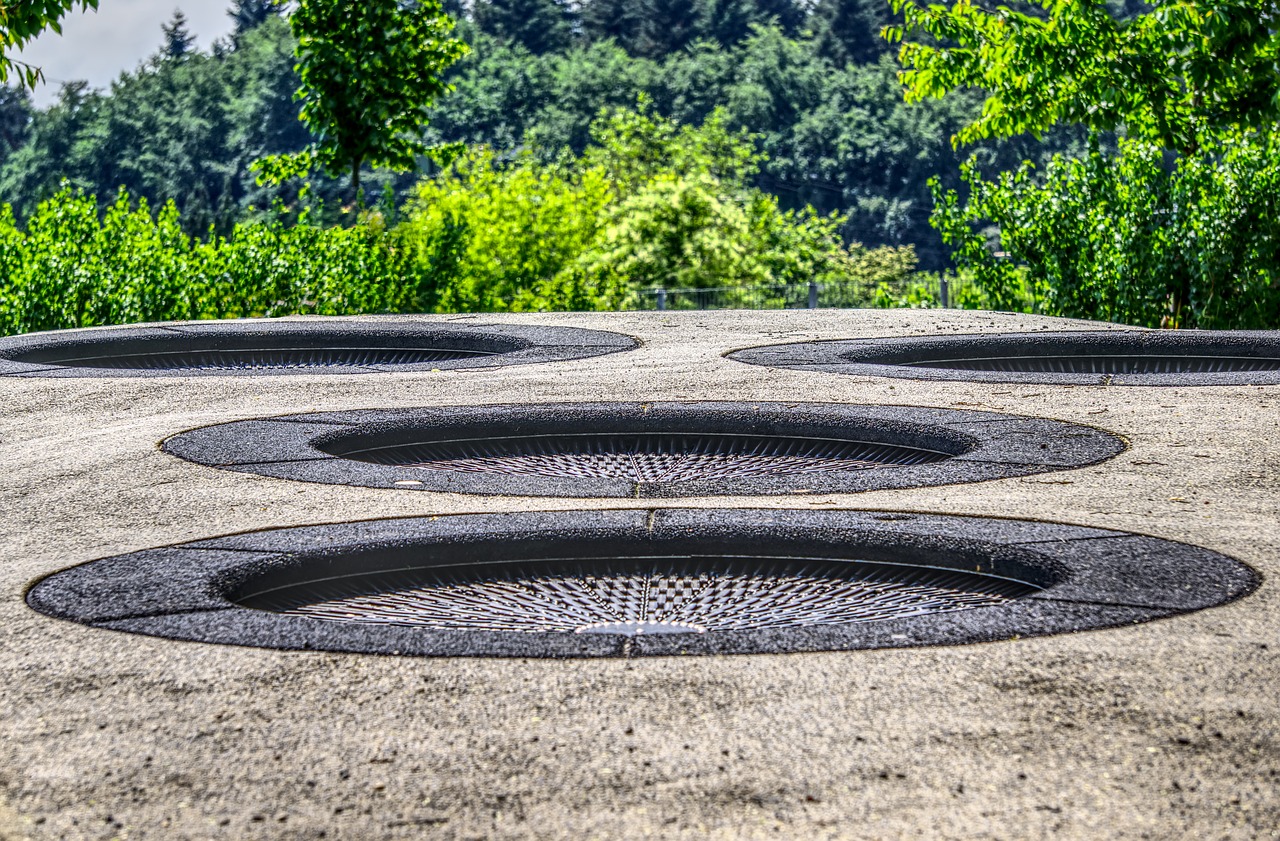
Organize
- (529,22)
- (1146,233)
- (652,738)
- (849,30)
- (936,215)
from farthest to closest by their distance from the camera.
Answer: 1. (529,22)
2. (849,30)
3. (936,215)
4. (1146,233)
5. (652,738)

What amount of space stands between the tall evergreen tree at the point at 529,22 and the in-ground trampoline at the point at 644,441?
7072 cm

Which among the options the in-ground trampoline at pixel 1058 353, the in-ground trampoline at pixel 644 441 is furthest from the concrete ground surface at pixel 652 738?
the in-ground trampoline at pixel 1058 353

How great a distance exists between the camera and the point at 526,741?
7.90 feet

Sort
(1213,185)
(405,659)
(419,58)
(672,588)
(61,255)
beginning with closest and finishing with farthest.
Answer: (405,659) < (672,588) < (1213,185) < (61,255) < (419,58)

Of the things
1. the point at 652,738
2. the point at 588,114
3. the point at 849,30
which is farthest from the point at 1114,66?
the point at 849,30

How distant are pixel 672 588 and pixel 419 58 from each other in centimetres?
1110

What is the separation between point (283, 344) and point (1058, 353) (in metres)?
4.86

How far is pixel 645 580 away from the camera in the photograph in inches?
152

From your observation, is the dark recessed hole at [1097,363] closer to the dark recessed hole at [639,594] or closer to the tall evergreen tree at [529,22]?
the dark recessed hole at [639,594]

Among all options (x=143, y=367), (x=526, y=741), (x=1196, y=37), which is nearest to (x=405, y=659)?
(x=526, y=741)

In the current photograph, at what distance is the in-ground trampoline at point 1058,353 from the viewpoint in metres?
8.05

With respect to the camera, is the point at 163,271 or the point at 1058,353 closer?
the point at 1058,353

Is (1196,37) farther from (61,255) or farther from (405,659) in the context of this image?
(405,659)

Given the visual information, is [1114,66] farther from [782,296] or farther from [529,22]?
[529,22]
